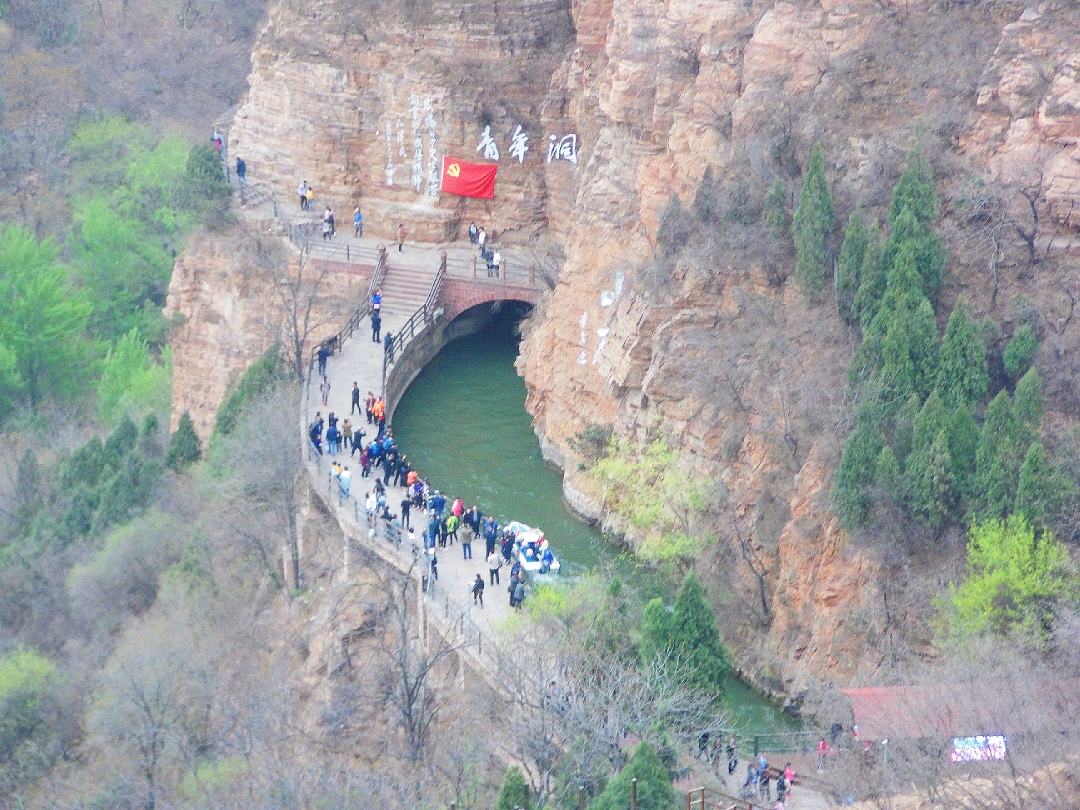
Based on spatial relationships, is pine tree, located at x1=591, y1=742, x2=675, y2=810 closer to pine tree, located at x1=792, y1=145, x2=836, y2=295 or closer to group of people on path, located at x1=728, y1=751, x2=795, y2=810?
group of people on path, located at x1=728, y1=751, x2=795, y2=810

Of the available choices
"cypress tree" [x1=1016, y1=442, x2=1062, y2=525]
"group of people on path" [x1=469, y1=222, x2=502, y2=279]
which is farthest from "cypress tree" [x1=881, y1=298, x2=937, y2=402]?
"group of people on path" [x1=469, y1=222, x2=502, y2=279]

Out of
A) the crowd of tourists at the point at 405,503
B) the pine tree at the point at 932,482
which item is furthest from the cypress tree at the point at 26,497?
the pine tree at the point at 932,482

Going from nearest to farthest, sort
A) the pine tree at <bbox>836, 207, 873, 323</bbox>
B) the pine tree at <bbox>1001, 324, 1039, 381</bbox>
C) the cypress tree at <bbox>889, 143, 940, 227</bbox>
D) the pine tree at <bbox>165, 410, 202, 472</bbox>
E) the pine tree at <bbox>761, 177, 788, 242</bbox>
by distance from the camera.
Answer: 1. the pine tree at <bbox>1001, 324, 1039, 381</bbox>
2. the cypress tree at <bbox>889, 143, 940, 227</bbox>
3. the pine tree at <bbox>836, 207, 873, 323</bbox>
4. the pine tree at <bbox>761, 177, 788, 242</bbox>
5. the pine tree at <bbox>165, 410, 202, 472</bbox>

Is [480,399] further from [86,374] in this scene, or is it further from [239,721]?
[86,374]

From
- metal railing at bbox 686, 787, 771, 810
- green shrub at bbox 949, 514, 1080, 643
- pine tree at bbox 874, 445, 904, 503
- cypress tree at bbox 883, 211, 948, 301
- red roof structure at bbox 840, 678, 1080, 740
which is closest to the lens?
metal railing at bbox 686, 787, 771, 810

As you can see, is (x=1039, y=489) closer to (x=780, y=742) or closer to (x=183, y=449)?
(x=780, y=742)

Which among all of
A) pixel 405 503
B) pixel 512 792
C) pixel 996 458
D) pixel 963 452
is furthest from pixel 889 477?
pixel 405 503
